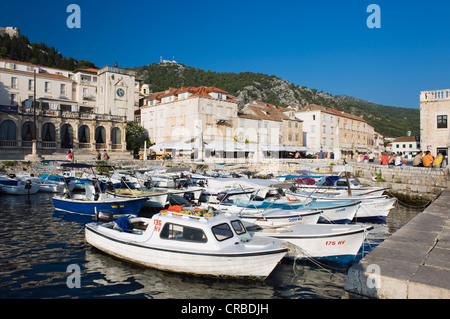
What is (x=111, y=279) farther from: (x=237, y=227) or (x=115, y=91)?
Result: (x=115, y=91)

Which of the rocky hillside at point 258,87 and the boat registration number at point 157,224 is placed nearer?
the boat registration number at point 157,224

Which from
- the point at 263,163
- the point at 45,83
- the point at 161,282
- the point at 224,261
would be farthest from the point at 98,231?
the point at 45,83

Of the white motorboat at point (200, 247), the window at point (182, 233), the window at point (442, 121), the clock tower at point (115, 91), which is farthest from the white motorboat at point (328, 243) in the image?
the clock tower at point (115, 91)

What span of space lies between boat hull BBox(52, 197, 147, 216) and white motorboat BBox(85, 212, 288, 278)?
231 inches

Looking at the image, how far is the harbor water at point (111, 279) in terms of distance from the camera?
26.9 feet

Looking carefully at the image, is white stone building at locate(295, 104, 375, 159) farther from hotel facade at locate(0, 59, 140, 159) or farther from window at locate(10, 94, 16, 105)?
window at locate(10, 94, 16, 105)

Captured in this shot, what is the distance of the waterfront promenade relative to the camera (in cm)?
517

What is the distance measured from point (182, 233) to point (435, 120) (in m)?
31.7

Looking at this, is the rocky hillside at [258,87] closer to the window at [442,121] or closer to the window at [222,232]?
the window at [442,121]

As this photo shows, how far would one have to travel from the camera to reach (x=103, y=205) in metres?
16.7

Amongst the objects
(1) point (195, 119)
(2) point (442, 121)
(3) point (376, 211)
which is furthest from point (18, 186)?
(2) point (442, 121)

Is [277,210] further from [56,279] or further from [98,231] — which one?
[56,279]

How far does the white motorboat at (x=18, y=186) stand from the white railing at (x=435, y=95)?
3701 centimetres
